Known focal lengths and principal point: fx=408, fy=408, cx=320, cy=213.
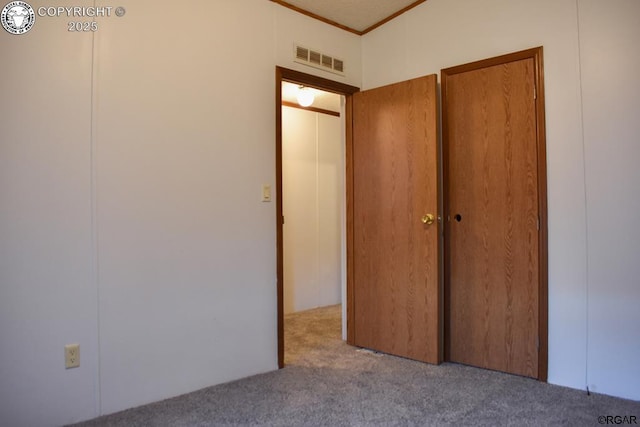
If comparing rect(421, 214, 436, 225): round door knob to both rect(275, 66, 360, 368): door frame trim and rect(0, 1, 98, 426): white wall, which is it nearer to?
rect(275, 66, 360, 368): door frame trim

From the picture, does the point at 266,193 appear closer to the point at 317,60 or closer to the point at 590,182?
the point at 317,60

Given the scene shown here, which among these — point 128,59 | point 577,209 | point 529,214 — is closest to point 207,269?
point 128,59

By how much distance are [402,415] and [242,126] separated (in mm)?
1922

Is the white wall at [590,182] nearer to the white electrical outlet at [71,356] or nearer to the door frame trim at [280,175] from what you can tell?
the door frame trim at [280,175]

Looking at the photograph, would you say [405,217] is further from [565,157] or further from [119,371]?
[119,371]

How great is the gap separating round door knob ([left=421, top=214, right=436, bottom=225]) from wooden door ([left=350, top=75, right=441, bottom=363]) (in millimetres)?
22

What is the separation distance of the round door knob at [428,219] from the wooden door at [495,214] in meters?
0.19

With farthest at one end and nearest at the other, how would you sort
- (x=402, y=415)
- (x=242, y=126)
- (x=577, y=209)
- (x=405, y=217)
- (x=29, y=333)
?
(x=405, y=217) → (x=242, y=126) → (x=577, y=209) → (x=402, y=415) → (x=29, y=333)

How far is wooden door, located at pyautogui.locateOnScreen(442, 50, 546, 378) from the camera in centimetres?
253

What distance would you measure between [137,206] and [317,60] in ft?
5.57

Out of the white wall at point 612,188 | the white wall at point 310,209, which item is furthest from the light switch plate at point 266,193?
the white wall at point 612,188

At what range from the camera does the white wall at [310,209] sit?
14.4ft

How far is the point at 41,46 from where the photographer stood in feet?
6.43

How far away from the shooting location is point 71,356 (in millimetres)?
2018
